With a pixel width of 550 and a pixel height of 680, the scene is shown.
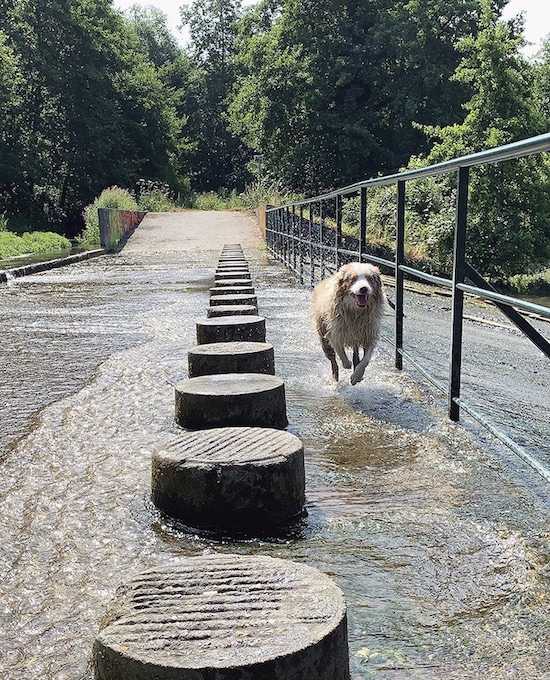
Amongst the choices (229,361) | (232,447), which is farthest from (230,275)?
(232,447)

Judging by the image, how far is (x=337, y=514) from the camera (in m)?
3.29

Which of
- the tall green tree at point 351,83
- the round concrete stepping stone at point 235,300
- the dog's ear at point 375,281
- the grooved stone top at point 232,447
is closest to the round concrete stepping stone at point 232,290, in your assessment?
the round concrete stepping stone at point 235,300

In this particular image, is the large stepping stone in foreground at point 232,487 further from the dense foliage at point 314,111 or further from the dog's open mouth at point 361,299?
the dense foliage at point 314,111

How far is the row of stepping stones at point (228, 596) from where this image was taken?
1902 mm

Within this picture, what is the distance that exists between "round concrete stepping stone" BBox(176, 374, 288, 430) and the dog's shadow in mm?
701

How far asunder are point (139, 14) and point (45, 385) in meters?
99.3

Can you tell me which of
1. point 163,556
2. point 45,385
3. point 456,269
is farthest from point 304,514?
point 45,385

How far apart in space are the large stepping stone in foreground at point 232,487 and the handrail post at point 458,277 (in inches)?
62.1

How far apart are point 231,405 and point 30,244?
25369 mm

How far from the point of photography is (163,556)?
2.88 m

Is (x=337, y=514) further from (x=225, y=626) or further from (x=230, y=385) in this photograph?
(x=230, y=385)

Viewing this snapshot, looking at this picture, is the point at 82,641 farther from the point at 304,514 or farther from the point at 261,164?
the point at 261,164

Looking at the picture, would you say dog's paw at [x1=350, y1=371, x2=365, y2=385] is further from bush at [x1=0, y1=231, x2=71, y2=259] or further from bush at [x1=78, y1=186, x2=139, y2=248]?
bush at [x1=78, y1=186, x2=139, y2=248]

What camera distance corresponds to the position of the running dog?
5.78 meters
